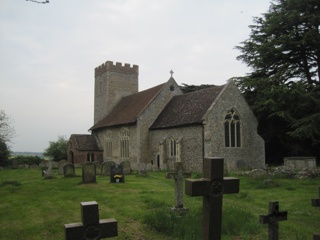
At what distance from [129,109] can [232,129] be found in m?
11.8

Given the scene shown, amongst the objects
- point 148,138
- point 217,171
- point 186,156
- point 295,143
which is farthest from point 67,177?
point 295,143

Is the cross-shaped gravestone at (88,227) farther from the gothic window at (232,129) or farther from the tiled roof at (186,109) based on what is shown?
the gothic window at (232,129)

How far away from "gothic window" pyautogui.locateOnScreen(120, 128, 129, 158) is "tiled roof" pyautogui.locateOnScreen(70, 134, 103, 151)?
481 cm

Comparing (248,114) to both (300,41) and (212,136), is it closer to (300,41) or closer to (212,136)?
(212,136)

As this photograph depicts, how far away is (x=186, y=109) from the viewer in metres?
25.7

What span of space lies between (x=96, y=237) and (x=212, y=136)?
1894cm

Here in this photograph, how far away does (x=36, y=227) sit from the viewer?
7.57 m

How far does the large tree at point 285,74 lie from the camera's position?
22031 mm

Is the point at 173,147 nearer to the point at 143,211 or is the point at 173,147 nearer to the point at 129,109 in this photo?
the point at 129,109

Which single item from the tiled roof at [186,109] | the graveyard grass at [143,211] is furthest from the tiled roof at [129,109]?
the graveyard grass at [143,211]

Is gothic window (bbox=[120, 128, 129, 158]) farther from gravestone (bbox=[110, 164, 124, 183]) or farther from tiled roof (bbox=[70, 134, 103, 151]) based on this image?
gravestone (bbox=[110, 164, 124, 183])

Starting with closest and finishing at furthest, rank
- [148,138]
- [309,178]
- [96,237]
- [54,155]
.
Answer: [96,237]
[309,178]
[148,138]
[54,155]

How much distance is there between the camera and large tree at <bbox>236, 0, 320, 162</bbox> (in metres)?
22.0

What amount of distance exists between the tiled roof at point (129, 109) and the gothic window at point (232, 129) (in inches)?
319
